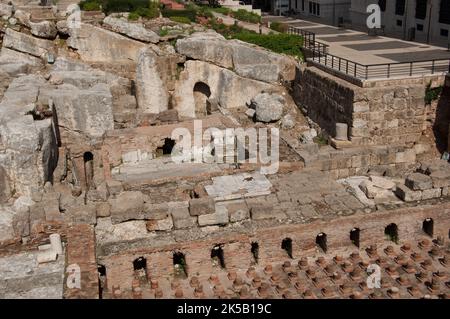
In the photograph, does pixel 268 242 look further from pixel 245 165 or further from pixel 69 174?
pixel 69 174

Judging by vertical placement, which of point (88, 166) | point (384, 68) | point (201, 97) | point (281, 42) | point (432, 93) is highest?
point (281, 42)

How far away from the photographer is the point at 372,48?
81.9ft

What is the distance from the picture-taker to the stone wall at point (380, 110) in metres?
18.6

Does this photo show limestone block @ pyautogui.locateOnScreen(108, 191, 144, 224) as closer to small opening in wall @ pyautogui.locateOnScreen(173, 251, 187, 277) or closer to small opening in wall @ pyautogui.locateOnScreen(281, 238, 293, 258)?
small opening in wall @ pyautogui.locateOnScreen(173, 251, 187, 277)

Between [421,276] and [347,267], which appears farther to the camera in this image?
[347,267]

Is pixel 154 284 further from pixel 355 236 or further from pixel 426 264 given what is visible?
A: pixel 426 264

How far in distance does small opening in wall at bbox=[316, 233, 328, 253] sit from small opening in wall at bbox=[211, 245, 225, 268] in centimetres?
213

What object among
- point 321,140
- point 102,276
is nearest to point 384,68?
point 321,140

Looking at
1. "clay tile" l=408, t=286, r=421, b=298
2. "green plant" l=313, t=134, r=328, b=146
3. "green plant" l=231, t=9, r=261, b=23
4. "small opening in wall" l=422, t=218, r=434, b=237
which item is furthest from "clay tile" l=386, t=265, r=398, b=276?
"green plant" l=231, t=9, r=261, b=23

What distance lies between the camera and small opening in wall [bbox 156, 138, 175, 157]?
18422 mm

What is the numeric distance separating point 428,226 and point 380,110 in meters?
6.98

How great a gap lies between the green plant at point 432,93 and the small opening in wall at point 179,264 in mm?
11722

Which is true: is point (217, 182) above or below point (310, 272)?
above

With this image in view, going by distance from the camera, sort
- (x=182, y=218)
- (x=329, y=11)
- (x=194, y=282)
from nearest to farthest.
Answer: (x=194, y=282), (x=182, y=218), (x=329, y=11)
